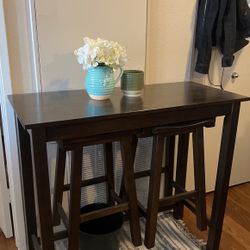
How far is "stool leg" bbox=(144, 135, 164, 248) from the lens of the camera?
57.4 inches

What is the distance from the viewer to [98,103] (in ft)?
4.50

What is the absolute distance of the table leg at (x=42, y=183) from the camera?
3.72 feet

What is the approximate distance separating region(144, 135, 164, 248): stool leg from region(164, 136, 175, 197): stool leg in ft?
1.56

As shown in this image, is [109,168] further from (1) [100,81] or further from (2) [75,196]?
(1) [100,81]

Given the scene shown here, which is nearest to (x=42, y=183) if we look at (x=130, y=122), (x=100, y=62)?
(x=130, y=122)

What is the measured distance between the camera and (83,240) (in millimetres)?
1606

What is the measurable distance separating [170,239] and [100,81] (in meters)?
1.12

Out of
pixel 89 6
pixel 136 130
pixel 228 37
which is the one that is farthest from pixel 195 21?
pixel 136 130

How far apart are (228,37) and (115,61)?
2.63 ft

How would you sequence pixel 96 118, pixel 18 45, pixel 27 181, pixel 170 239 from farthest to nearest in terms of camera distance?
pixel 170 239 → pixel 27 181 → pixel 18 45 → pixel 96 118

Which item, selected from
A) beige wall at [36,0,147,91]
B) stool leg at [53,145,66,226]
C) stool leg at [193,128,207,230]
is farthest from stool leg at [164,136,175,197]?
stool leg at [53,145,66,226]

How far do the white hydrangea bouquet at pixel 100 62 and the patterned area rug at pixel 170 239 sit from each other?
2.85 ft

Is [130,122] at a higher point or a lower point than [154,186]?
higher

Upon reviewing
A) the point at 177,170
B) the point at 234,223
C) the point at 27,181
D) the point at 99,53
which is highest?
the point at 99,53
